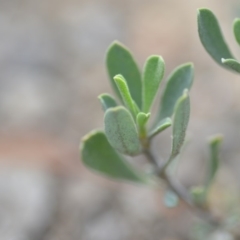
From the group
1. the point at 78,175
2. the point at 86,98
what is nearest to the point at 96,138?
the point at 78,175

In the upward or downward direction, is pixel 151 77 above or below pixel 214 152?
above

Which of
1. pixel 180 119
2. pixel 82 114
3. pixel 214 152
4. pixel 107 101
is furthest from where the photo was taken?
pixel 82 114

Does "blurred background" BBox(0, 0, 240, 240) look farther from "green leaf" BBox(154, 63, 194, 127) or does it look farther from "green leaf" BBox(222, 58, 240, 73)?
"green leaf" BBox(222, 58, 240, 73)

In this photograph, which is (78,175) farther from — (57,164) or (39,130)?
(39,130)

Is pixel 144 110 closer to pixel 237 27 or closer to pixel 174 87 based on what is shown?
pixel 174 87

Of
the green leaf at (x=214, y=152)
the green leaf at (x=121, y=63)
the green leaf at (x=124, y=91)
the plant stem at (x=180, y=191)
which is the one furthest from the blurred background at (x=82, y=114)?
the green leaf at (x=124, y=91)

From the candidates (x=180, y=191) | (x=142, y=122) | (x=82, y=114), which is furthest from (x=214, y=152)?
(x=82, y=114)

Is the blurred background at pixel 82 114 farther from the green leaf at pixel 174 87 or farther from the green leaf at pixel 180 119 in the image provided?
the green leaf at pixel 180 119
